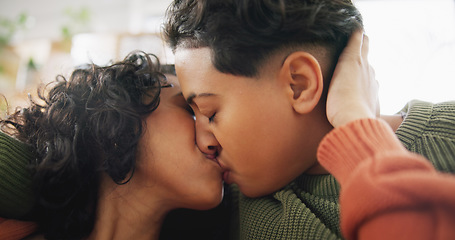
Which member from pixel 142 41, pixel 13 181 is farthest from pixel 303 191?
pixel 142 41

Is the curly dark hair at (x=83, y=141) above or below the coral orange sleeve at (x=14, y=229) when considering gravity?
above

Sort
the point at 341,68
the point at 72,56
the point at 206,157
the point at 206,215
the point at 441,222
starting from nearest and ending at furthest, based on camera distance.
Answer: the point at 441,222 → the point at 341,68 → the point at 206,157 → the point at 206,215 → the point at 72,56

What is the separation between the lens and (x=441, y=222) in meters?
0.40

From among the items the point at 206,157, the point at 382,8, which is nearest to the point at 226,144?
the point at 206,157

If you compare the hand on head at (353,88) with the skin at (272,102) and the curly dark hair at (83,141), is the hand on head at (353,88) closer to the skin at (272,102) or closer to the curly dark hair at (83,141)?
the skin at (272,102)

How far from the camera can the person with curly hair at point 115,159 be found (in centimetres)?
82

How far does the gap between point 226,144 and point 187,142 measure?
114 mm

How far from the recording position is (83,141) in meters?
0.85

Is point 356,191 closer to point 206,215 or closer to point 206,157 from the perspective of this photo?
point 206,157

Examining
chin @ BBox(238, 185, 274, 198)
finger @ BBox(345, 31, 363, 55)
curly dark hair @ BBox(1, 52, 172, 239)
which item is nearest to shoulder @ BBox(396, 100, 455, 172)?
finger @ BBox(345, 31, 363, 55)

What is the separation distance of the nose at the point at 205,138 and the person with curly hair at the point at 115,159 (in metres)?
0.01

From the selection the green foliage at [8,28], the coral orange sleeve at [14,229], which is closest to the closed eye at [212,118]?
the coral orange sleeve at [14,229]

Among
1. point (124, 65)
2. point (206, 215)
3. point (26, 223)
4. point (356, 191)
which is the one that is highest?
point (356, 191)

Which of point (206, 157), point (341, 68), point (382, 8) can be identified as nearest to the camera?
point (341, 68)
